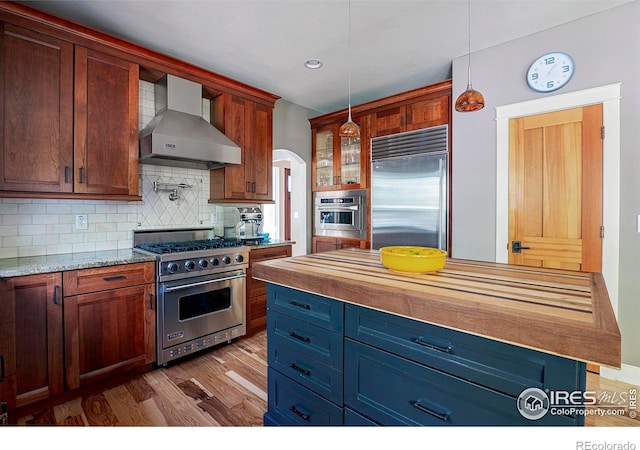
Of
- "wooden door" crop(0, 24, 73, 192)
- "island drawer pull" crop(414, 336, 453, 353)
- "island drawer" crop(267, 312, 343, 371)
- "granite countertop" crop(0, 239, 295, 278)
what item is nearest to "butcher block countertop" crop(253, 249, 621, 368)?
"island drawer pull" crop(414, 336, 453, 353)

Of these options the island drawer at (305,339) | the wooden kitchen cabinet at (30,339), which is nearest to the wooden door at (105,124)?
the wooden kitchen cabinet at (30,339)

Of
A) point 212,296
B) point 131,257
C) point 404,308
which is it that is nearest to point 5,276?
point 131,257

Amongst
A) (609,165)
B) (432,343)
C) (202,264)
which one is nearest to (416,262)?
(432,343)

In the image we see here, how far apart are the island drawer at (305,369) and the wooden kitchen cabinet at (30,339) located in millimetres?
1443

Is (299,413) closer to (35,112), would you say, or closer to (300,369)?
(300,369)

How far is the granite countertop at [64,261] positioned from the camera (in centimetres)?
193

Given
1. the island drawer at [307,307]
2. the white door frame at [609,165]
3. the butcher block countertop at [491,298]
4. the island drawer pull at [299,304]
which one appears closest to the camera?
the butcher block countertop at [491,298]

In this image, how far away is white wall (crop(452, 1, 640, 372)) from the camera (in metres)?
2.33

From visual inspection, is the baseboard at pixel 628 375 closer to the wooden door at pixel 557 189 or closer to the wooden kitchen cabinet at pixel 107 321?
the wooden door at pixel 557 189

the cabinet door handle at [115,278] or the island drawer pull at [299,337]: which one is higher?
the cabinet door handle at [115,278]

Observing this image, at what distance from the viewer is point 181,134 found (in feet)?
9.10

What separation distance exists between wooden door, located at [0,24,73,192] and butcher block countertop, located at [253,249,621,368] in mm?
1717
